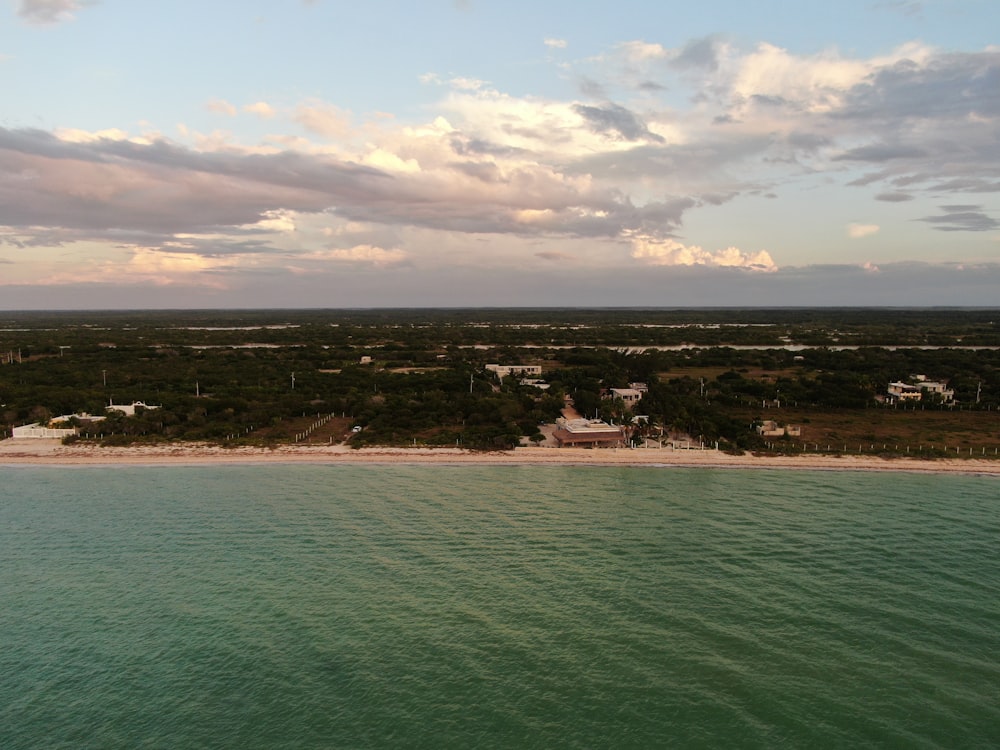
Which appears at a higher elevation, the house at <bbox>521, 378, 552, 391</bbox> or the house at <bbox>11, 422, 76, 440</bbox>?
the house at <bbox>521, 378, 552, 391</bbox>

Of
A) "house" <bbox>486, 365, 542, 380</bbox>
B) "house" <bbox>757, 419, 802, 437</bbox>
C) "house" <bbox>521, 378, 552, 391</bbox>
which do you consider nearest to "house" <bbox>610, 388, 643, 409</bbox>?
"house" <bbox>521, 378, 552, 391</bbox>

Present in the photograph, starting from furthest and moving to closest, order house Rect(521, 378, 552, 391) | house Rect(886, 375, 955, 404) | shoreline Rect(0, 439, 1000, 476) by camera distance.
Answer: house Rect(521, 378, 552, 391) → house Rect(886, 375, 955, 404) → shoreline Rect(0, 439, 1000, 476)

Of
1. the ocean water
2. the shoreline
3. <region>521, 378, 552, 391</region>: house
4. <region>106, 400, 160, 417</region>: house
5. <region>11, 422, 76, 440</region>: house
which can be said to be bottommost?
the ocean water

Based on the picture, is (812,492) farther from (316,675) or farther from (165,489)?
(165,489)

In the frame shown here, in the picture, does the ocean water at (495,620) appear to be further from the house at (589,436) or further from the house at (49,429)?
the house at (49,429)

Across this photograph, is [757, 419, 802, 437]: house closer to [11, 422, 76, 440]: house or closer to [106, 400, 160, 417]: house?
[106, 400, 160, 417]: house

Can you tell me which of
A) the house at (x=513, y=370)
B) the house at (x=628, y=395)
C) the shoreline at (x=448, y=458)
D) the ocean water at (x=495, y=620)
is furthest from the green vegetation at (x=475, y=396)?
the ocean water at (x=495, y=620)
